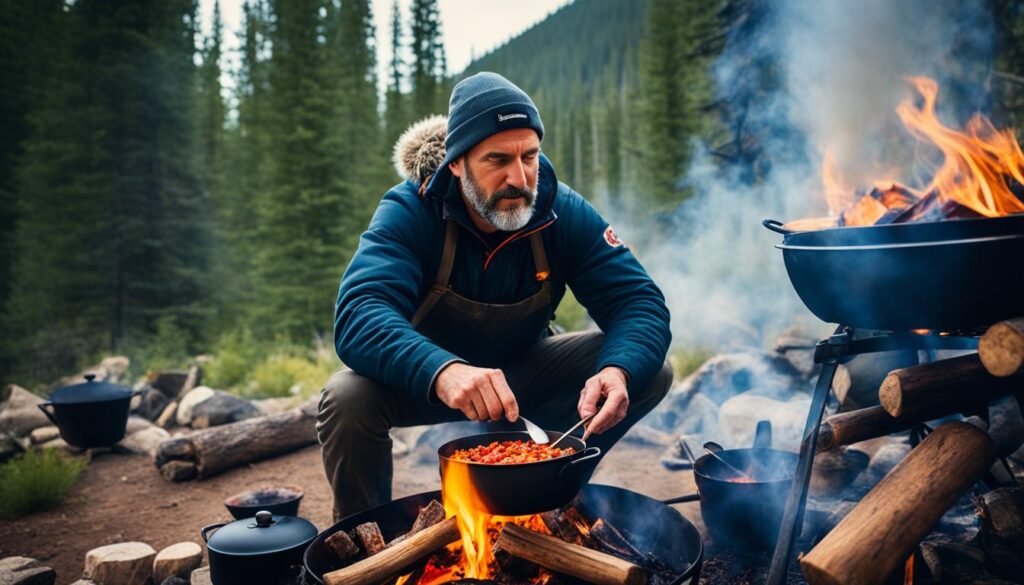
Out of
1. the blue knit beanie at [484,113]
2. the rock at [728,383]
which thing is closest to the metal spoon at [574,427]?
the blue knit beanie at [484,113]

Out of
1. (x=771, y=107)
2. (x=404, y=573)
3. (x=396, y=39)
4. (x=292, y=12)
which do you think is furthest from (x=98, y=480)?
(x=396, y=39)

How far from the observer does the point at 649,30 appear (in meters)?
24.6

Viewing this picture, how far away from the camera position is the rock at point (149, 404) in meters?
6.36

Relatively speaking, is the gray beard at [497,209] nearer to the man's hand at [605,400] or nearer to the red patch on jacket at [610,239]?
the red patch on jacket at [610,239]

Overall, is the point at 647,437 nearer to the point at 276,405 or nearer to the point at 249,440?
the point at 249,440

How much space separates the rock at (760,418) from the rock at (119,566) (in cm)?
368

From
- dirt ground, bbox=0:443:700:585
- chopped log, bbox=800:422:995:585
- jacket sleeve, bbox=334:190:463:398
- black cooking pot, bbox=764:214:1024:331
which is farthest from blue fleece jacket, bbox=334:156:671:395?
dirt ground, bbox=0:443:700:585

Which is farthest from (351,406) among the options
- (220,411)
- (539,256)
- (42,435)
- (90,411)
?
(42,435)

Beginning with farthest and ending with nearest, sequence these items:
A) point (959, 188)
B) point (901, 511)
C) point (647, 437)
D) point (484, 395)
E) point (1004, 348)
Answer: point (647, 437) → point (959, 188) → point (484, 395) → point (901, 511) → point (1004, 348)

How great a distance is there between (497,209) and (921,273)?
5.50 ft

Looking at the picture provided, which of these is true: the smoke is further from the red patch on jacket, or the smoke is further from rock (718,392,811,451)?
the red patch on jacket

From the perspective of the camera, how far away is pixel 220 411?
19.4ft

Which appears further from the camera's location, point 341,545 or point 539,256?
point 539,256

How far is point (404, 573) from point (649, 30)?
2570 cm
